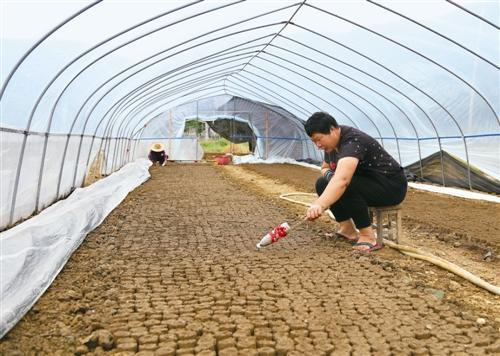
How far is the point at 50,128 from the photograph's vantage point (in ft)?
24.0

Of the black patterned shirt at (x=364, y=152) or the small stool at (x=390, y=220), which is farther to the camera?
the small stool at (x=390, y=220)

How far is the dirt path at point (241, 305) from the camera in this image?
7.92 feet

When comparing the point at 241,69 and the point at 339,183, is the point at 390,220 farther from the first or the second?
the point at 241,69

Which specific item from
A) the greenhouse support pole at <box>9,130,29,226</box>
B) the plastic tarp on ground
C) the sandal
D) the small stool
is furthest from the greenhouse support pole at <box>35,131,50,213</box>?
the small stool

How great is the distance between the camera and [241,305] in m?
2.95

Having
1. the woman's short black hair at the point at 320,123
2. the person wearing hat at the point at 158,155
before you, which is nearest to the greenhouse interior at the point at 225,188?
the woman's short black hair at the point at 320,123

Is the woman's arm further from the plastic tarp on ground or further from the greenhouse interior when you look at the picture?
the plastic tarp on ground

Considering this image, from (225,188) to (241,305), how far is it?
7.64 meters

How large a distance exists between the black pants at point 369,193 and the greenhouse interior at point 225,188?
0.37m

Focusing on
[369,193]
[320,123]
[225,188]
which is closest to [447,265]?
[369,193]

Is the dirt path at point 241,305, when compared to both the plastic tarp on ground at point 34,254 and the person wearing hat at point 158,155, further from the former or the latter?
the person wearing hat at point 158,155

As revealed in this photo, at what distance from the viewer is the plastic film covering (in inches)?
233

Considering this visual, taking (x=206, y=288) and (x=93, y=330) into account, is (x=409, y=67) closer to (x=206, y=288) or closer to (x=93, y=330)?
(x=206, y=288)

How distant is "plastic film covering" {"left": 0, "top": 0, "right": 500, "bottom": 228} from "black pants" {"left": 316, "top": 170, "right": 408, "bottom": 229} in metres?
3.46
